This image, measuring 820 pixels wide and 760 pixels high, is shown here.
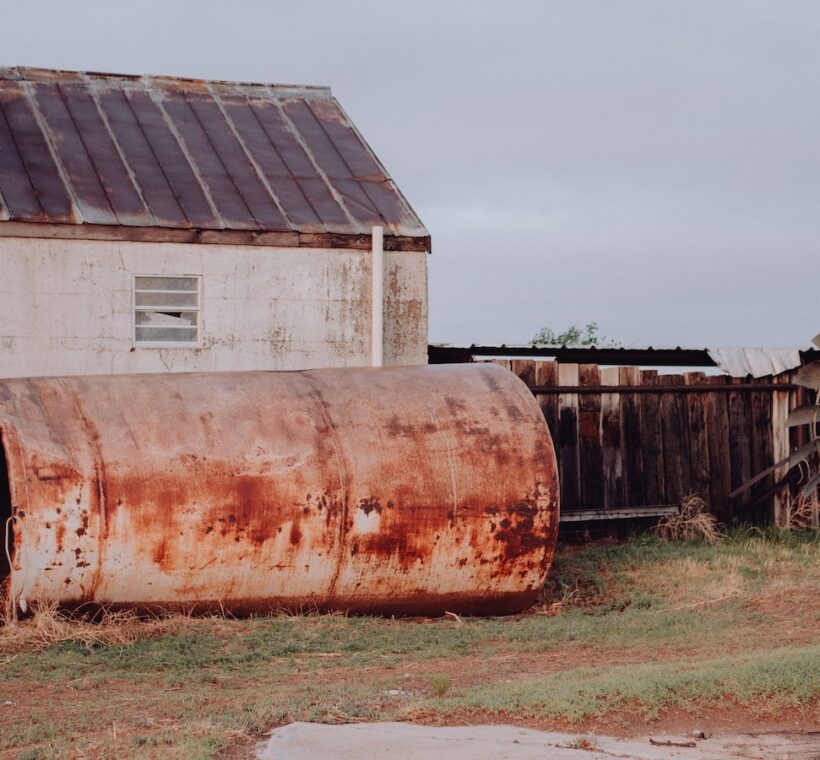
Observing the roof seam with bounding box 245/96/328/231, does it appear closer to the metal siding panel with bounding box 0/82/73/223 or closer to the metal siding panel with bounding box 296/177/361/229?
the metal siding panel with bounding box 296/177/361/229

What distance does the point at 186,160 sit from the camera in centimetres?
1465

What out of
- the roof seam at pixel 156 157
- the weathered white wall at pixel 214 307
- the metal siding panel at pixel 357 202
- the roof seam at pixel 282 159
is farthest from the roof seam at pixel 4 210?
the metal siding panel at pixel 357 202

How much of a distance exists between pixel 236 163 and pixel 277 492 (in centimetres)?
726

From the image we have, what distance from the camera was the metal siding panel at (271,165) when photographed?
14070 millimetres

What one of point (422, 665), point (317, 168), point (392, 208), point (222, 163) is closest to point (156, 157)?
point (222, 163)

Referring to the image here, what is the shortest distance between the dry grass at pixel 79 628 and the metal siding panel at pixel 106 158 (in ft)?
19.8

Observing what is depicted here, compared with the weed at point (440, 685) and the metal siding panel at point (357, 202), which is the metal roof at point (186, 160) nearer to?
the metal siding panel at point (357, 202)

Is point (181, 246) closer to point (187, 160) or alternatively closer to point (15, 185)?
point (187, 160)

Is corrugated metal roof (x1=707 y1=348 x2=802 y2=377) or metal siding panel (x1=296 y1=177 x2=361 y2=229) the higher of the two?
metal siding panel (x1=296 y1=177 x2=361 y2=229)

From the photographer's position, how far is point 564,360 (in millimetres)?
15906

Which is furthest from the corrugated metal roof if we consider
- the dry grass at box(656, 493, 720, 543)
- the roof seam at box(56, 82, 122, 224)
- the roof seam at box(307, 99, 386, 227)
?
the roof seam at box(56, 82, 122, 224)

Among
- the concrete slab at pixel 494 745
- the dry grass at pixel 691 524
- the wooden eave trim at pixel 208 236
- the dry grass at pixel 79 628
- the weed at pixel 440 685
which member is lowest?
the concrete slab at pixel 494 745

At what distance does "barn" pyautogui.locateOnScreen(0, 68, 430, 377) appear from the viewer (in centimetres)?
1294

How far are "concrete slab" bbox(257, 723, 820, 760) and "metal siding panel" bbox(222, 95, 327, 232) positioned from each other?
356 inches
